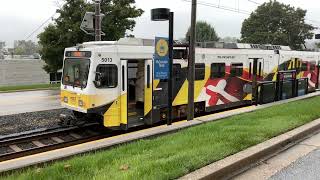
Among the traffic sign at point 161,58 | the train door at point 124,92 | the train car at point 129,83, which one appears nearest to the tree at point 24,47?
the train car at point 129,83

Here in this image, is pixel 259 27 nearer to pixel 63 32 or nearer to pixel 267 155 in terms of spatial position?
pixel 63 32

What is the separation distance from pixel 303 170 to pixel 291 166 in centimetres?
22

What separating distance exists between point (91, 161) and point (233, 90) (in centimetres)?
1182

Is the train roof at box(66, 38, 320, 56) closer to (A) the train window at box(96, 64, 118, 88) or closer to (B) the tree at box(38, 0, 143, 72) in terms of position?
(A) the train window at box(96, 64, 118, 88)

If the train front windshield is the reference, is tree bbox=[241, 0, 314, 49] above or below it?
above

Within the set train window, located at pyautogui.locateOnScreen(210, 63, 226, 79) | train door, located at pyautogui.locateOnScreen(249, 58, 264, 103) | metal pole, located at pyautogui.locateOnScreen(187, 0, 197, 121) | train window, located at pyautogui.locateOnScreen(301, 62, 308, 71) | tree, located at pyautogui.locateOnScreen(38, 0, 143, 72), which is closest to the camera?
metal pole, located at pyautogui.locateOnScreen(187, 0, 197, 121)

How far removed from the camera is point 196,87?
48.8 ft

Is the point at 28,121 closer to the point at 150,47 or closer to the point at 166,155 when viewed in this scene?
the point at 150,47

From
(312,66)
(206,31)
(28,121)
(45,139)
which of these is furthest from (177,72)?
(206,31)

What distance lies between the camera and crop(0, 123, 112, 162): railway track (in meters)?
10.3

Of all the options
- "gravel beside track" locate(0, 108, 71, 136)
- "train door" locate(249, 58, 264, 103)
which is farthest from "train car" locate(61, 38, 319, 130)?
"train door" locate(249, 58, 264, 103)

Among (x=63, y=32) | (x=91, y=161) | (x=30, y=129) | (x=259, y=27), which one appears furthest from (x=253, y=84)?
(x=259, y=27)

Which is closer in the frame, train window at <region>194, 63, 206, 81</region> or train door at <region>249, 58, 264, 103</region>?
train window at <region>194, 63, 206, 81</region>

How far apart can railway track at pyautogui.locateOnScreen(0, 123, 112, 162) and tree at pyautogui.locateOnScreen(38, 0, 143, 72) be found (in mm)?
19031
